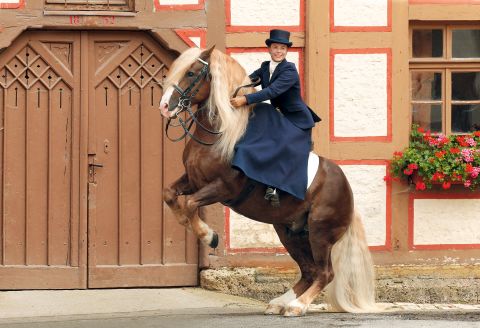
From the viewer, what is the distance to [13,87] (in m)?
10.7

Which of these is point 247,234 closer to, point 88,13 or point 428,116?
point 428,116

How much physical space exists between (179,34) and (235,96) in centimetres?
242

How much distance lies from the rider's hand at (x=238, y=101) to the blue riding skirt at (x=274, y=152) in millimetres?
201

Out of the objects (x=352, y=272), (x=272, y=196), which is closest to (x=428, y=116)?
(x=352, y=272)

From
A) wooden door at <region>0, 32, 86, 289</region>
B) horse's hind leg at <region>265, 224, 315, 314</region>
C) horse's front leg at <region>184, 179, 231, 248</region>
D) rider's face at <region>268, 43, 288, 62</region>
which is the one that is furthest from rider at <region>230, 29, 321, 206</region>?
wooden door at <region>0, 32, 86, 289</region>

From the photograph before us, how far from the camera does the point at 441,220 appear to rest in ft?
36.8

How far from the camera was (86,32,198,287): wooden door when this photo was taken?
1084cm

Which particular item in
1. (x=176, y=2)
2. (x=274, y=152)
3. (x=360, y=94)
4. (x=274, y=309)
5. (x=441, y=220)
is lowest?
(x=274, y=309)

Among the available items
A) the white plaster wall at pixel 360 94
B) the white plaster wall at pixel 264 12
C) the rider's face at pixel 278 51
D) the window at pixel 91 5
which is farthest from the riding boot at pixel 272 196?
the window at pixel 91 5

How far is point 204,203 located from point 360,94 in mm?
3277

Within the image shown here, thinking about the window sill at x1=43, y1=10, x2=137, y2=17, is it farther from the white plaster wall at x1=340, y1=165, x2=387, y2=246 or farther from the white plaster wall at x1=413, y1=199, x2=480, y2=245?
the white plaster wall at x1=413, y1=199, x2=480, y2=245

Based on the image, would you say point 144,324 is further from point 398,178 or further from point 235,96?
point 398,178

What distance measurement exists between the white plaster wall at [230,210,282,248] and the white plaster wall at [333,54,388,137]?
121cm

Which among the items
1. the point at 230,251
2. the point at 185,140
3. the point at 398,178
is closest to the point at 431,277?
the point at 398,178
